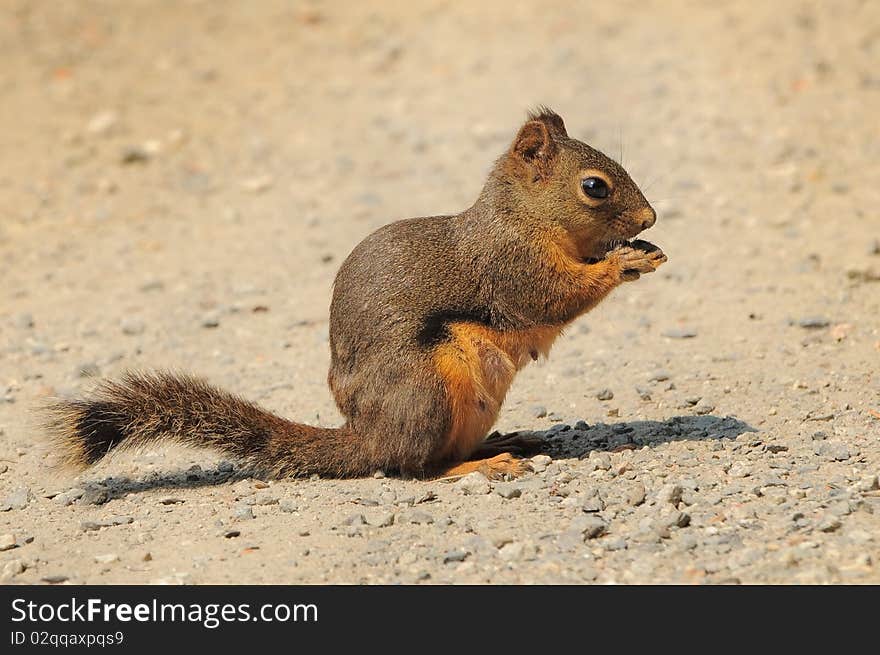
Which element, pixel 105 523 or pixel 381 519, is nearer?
pixel 381 519

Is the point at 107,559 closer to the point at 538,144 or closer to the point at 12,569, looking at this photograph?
the point at 12,569

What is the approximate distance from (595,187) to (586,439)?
110 centimetres

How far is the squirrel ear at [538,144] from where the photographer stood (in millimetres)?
5074

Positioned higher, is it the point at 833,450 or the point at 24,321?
the point at 24,321

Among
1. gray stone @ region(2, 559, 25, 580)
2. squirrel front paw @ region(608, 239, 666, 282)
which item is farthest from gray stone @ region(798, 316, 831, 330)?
gray stone @ region(2, 559, 25, 580)

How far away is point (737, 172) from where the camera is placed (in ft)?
29.9

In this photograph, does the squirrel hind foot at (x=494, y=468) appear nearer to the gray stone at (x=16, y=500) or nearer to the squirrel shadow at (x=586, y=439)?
the squirrel shadow at (x=586, y=439)

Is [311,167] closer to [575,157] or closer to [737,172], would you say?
[737,172]

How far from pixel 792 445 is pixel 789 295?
217cm

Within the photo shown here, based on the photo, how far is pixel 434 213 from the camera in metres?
8.70

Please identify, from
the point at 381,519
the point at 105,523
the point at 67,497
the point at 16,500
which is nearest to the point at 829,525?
the point at 381,519

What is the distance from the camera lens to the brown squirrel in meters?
4.74

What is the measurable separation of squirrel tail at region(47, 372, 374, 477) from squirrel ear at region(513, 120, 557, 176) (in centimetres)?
135

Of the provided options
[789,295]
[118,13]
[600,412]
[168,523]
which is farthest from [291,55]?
[168,523]
